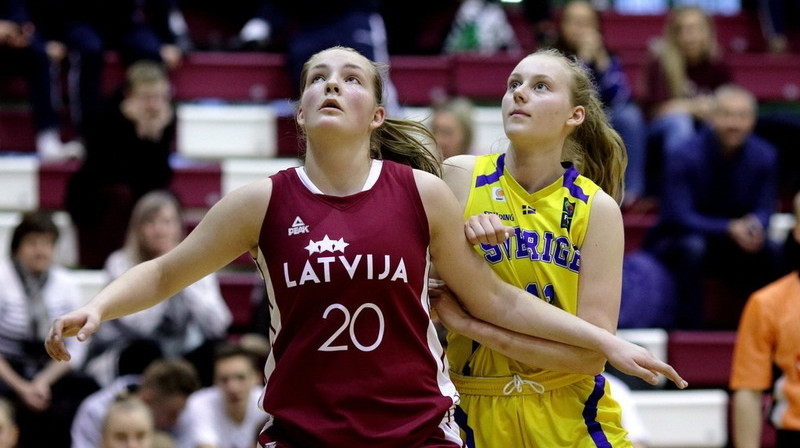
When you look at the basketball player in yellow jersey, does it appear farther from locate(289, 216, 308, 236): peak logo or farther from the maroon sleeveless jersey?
locate(289, 216, 308, 236): peak logo

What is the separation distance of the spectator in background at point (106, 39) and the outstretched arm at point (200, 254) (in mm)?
4302

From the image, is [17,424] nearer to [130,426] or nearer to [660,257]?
[130,426]

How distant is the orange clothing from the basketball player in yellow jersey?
1.46 meters

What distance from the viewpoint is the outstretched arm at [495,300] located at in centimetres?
312

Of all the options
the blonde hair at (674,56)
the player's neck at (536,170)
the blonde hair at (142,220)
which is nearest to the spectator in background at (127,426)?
the blonde hair at (142,220)

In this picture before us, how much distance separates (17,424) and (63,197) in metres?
2.07

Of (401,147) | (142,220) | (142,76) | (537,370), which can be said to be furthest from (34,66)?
(537,370)

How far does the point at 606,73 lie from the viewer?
7328 mm

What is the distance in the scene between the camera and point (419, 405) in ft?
10.0

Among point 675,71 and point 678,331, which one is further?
point 675,71

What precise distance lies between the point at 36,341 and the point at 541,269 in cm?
339

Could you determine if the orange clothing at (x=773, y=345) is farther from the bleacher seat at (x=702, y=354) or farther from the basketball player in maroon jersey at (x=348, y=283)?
the bleacher seat at (x=702, y=354)

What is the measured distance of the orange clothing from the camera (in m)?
4.73

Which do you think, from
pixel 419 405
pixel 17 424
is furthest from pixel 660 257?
pixel 419 405
